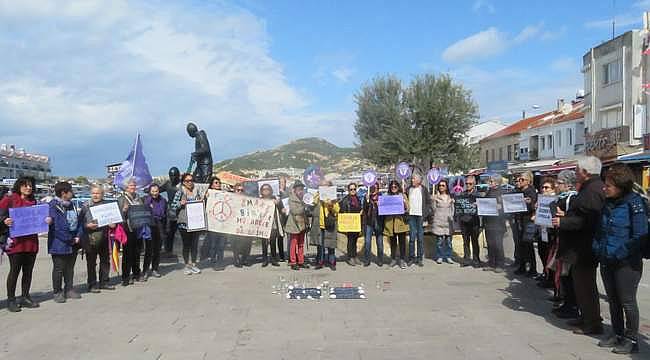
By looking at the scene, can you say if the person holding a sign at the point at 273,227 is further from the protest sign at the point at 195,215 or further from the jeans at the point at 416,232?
the jeans at the point at 416,232

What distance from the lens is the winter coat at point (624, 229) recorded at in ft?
17.9

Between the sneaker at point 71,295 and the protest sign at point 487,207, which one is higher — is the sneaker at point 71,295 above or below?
below

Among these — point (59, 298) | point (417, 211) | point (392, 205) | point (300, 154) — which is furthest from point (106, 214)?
point (300, 154)

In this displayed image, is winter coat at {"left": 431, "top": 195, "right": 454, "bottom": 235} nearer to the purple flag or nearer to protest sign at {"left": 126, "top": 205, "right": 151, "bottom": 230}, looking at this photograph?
protest sign at {"left": 126, "top": 205, "right": 151, "bottom": 230}

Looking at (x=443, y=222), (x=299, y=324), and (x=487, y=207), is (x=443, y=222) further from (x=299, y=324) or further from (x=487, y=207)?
(x=299, y=324)

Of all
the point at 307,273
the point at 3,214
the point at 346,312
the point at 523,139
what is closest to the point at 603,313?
the point at 346,312

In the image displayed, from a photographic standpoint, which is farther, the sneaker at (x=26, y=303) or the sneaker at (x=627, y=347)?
the sneaker at (x=26, y=303)

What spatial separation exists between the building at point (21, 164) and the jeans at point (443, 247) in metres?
59.2

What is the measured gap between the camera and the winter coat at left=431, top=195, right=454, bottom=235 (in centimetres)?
1163

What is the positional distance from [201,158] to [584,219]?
34.9ft

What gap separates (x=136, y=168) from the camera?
1364 cm

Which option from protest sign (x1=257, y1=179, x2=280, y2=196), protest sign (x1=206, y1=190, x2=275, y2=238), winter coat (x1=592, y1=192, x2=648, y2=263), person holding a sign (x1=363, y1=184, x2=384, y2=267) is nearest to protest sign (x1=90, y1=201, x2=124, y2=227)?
protest sign (x1=206, y1=190, x2=275, y2=238)

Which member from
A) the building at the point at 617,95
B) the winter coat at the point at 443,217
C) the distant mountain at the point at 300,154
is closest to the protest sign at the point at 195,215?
the winter coat at the point at 443,217

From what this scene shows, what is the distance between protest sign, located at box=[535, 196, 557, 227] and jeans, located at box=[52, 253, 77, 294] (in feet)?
22.5
